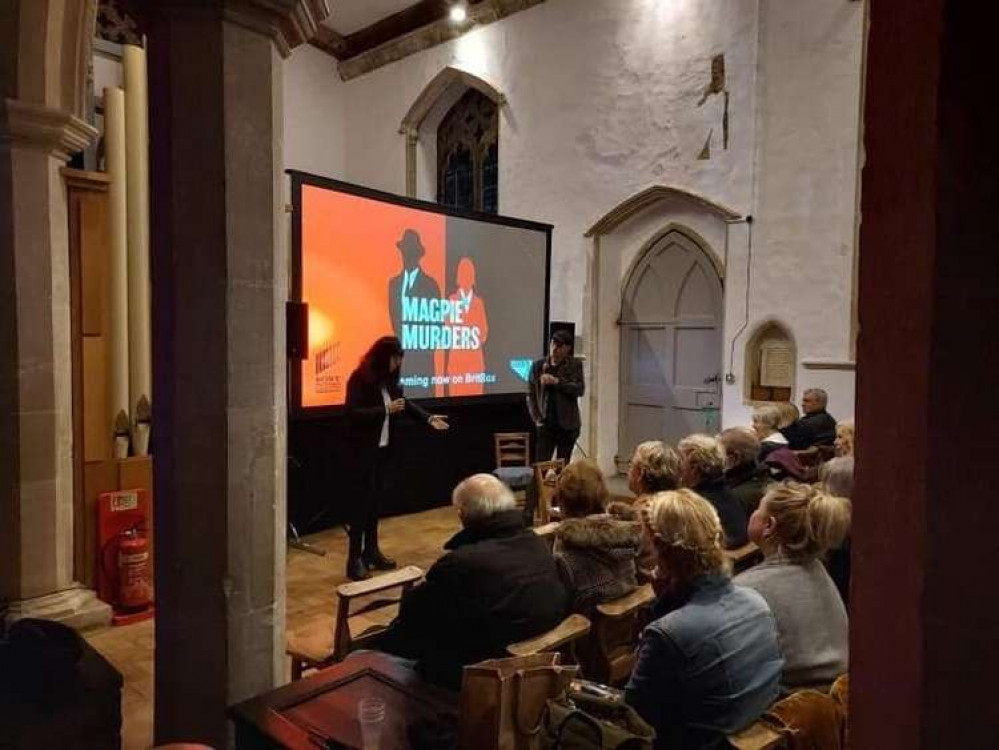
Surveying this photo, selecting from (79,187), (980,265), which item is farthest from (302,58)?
(980,265)

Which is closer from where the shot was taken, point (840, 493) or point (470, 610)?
point (470, 610)

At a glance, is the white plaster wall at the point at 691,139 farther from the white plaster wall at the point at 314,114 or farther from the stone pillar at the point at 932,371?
the stone pillar at the point at 932,371

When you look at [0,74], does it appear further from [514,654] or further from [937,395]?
[937,395]

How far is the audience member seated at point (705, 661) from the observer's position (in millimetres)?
1574

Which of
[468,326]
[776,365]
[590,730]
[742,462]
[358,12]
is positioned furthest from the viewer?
[358,12]

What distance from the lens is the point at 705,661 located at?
5.22 ft

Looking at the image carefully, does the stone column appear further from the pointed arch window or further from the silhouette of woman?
the pointed arch window

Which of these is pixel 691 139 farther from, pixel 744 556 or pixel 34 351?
pixel 34 351

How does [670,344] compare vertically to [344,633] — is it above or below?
above

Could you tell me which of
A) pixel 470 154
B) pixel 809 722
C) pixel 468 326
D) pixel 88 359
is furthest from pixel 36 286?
pixel 470 154

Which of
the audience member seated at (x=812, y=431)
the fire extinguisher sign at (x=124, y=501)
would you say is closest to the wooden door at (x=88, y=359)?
the fire extinguisher sign at (x=124, y=501)

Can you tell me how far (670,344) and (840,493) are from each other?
4250 mm

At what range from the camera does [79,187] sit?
361 cm

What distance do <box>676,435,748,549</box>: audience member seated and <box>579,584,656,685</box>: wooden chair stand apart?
58cm
